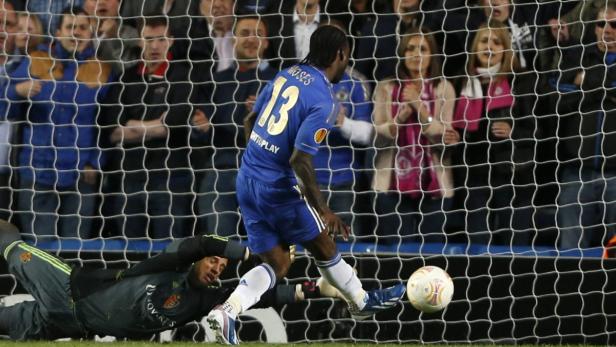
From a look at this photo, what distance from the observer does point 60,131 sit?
936cm

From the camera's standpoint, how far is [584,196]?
8.71 meters

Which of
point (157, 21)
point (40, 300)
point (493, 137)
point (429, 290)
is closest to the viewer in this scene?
point (429, 290)

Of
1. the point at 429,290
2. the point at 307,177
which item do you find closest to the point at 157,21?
the point at 307,177

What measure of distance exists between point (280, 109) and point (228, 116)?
2.49m

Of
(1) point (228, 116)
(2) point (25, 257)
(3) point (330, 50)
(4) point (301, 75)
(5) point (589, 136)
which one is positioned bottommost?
(2) point (25, 257)

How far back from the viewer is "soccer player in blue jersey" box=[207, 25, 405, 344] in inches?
260

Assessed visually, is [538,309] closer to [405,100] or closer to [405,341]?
[405,341]

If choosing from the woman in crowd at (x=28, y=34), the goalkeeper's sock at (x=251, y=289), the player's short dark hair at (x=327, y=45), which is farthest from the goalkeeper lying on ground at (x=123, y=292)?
the woman in crowd at (x=28, y=34)

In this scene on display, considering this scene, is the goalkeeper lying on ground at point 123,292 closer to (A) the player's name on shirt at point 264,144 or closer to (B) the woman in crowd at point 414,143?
(A) the player's name on shirt at point 264,144

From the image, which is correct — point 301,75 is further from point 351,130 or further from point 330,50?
point 351,130

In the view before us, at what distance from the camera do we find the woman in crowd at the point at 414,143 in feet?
29.3

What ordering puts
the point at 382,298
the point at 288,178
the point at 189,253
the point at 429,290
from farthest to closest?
the point at 189,253
the point at 382,298
the point at 429,290
the point at 288,178

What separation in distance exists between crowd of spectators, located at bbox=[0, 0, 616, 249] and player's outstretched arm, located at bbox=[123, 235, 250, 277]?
4.98 feet

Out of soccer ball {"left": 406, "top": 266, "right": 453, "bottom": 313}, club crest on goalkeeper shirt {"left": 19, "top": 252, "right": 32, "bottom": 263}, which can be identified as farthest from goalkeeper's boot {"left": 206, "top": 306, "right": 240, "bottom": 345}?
club crest on goalkeeper shirt {"left": 19, "top": 252, "right": 32, "bottom": 263}
